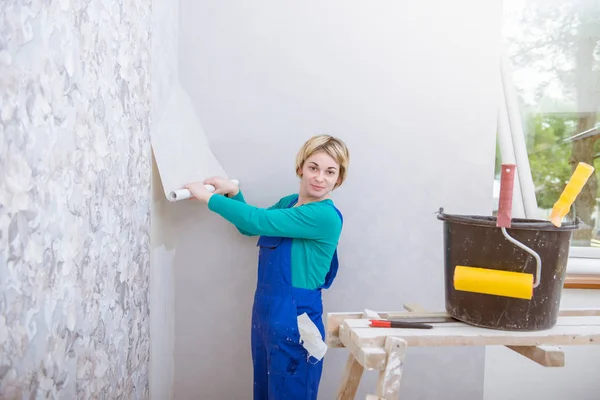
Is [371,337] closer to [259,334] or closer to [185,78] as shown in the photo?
[259,334]

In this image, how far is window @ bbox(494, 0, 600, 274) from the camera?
2.08 meters

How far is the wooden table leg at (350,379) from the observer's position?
4.23 feet

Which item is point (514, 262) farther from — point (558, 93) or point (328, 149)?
point (558, 93)

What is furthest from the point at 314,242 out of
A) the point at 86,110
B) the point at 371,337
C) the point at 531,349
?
the point at 86,110

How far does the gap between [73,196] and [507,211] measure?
92 centimetres

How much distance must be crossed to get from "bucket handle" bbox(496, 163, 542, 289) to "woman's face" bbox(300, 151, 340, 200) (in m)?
0.54

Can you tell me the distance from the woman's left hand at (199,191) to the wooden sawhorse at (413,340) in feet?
1.69

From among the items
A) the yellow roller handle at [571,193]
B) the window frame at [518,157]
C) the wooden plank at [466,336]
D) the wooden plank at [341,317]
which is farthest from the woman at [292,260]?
the window frame at [518,157]

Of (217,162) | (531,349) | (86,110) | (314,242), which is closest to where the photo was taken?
(86,110)

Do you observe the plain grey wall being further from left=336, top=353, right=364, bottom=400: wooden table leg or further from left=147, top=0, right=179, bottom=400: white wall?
left=336, top=353, right=364, bottom=400: wooden table leg

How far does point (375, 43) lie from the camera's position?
1792 millimetres

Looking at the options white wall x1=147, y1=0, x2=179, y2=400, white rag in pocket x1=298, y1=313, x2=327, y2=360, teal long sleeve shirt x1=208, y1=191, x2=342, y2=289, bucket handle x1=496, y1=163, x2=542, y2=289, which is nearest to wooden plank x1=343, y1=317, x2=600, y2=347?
bucket handle x1=496, y1=163, x2=542, y2=289

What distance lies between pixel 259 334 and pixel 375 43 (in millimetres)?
1060

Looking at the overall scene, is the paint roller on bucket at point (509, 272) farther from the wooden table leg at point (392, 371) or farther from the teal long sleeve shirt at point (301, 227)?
the teal long sleeve shirt at point (301, 227)
